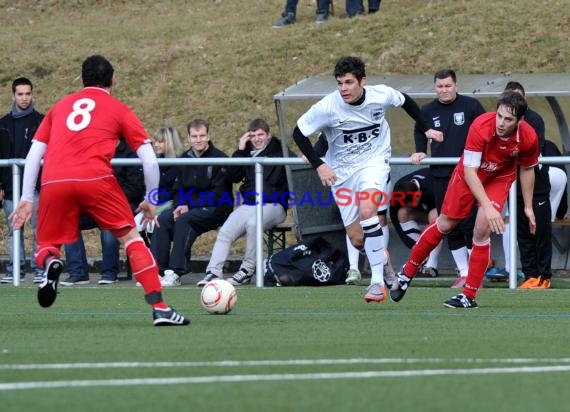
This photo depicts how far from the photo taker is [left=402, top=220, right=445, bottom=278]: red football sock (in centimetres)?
1086

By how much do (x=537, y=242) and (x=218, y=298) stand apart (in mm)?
4818

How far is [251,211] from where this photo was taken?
14.7 metres

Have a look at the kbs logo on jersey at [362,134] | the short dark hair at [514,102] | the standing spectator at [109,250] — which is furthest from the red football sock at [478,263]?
the standing spectator at [109,250]

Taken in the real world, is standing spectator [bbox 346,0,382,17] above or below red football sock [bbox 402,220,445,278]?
above

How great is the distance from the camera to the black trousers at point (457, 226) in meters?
14.0

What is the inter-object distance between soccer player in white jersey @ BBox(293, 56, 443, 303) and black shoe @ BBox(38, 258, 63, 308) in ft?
10.3

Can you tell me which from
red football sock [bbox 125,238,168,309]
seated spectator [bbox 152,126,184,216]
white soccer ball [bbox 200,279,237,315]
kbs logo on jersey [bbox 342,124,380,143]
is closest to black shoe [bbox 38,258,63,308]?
red football sock [bbox 125,238,168,309]

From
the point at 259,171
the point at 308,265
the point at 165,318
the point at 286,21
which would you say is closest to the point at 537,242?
the point at 308,265

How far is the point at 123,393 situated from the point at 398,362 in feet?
5.72

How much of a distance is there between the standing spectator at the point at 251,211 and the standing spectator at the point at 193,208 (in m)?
0.19

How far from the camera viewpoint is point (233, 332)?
28.4 feet

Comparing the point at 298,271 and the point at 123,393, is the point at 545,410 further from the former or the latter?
the point at 298,271

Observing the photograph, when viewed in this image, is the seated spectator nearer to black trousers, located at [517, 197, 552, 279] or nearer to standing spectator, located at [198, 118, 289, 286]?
standing spectator, located at [198, 118, 289, 286]

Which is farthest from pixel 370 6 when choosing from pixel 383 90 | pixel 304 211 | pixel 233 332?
pixel 233 332
